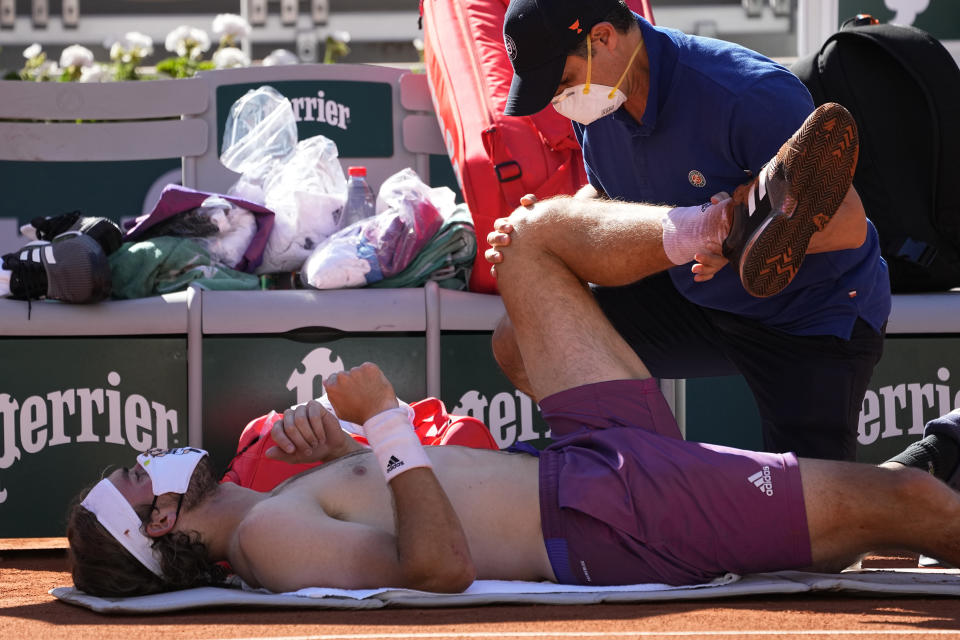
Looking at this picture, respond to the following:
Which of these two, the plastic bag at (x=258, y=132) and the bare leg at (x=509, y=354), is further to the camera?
the plastic bag at (x=258, y=132)

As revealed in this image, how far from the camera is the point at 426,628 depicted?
6.17ft

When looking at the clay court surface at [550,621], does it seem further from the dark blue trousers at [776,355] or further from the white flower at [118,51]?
the white flower at [118,51]

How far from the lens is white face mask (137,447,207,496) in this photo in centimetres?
244

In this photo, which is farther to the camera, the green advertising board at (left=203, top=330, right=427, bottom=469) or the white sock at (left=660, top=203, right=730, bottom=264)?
the green advertising board at (left=203, top=330, right=427, bottom=469)

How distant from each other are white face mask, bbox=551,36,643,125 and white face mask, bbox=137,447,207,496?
3.45ft

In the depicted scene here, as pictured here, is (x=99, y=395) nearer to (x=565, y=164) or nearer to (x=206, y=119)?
(x=206, y=119)

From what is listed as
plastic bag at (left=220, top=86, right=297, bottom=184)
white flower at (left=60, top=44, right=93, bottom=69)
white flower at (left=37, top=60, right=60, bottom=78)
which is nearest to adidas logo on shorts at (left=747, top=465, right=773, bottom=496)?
plastic bag at (left=220, top=86, right=297, bottom=184)

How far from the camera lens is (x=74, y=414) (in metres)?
3.53

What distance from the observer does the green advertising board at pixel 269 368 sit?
3.54 m

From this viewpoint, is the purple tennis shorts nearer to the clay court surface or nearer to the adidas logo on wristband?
the clay court surface

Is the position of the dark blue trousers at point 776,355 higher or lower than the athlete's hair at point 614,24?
lower

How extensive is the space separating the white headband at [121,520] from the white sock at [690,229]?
3.75ft

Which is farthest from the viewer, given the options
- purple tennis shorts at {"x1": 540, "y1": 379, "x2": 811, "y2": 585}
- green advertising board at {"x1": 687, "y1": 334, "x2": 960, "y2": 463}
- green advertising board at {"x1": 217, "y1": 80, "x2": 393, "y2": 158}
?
green advertising board at {"x1": 217, "y1": 80, "x2": 393, "y2": 158}

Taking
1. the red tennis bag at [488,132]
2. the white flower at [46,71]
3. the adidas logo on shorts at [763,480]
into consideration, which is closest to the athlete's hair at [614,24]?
the adidas logo on shorts at [763,480]
